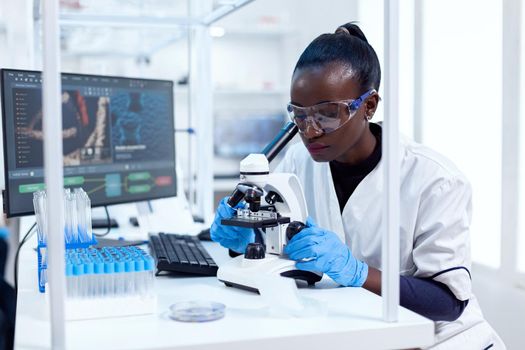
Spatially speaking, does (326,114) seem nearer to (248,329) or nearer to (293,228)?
(293,228)

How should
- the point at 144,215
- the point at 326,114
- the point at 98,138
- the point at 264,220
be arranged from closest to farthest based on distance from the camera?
1. the point at 264,220
2. the point at 326,114
3. the point at 98,138
4. the point at 144,215

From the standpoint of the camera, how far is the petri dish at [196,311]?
0.96 metres

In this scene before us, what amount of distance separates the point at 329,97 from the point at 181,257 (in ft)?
1.58

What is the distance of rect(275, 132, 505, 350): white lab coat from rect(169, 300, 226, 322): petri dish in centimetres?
50

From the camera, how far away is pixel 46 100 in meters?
0.82

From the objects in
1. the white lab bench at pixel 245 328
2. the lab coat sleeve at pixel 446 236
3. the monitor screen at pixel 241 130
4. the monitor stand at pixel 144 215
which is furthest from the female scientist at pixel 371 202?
the monitor screen at pixel 241 130

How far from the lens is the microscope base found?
113cm

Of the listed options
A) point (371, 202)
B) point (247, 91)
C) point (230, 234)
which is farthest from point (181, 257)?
point (247, 91)

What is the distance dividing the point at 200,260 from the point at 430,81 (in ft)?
6.10

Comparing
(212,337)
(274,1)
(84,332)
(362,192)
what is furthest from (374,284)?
(274,1)

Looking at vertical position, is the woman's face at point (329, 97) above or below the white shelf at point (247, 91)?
below

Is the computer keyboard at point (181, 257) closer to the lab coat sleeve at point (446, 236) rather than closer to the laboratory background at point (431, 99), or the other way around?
the laboratory background at point (431, 99)

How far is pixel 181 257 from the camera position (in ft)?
4.41

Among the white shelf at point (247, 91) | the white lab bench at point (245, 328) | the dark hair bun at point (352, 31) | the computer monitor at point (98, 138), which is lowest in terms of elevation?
the white lab bench at point (245, 328)
